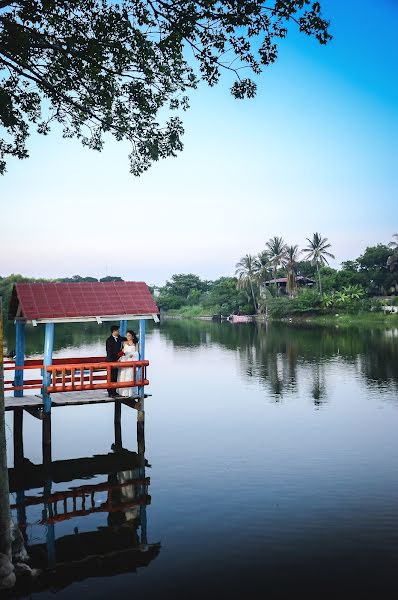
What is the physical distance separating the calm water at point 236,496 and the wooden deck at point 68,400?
Result: 2092mm

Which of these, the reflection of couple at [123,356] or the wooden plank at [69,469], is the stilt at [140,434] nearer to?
the wooden plank at [69,469]

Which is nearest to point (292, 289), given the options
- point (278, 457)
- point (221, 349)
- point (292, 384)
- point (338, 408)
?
point (221, 349)

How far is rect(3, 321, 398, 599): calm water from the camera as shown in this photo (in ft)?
34.2

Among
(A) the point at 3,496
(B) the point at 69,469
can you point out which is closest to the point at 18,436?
(B) the point at 69,469

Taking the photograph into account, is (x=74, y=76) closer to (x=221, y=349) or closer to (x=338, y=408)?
(x=338, y=408)

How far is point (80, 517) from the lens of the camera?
13.5 m

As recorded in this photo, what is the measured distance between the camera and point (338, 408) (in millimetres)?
25750

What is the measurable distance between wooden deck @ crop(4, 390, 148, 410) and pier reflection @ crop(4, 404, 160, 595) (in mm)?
1379

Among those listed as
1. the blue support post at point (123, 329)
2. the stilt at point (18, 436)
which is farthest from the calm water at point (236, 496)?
the blue support post at point (123, 329)

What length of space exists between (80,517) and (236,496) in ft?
12.8

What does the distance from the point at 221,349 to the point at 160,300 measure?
94.0 m

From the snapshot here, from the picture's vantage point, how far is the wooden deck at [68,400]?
16438mm

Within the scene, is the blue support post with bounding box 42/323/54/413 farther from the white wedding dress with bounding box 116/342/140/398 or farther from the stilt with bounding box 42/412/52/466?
the white wedding dress with bounding box 116/342/140/398

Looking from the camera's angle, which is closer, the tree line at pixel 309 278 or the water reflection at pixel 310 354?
the water reflection at pixel 310 354
